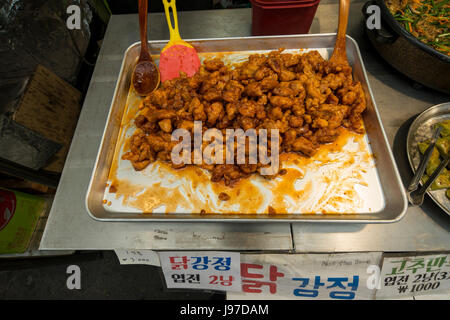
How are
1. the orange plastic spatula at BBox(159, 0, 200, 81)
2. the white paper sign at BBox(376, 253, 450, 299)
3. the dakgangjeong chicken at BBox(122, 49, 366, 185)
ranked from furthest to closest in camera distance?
the orange plastic spatula at BBox(159, 0, 200, 81)
the dakgangjeong chicken at BBox(122, 49, 366, 185)
the white paper sign at BBox(376, 253, 450, 299)

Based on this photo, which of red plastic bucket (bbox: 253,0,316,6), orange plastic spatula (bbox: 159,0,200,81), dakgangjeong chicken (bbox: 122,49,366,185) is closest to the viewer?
dakgangjeong chicken (bbox: 122,49,366,185)

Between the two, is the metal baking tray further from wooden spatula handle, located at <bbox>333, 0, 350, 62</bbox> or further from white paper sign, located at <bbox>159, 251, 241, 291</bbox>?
white paper sign, located at <bbox>159, 251, 241, 291</bbox>

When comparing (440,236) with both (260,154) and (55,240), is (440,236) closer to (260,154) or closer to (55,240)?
(260,154)

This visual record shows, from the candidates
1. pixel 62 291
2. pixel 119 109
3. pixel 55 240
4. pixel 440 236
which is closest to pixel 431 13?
pixel 440 236

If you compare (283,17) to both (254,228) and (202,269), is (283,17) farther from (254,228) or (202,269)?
(202,269)

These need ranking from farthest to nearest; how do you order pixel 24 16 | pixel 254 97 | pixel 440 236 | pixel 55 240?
1. pixel 24 16
2. pixel 254 97
3. pixel 55 240
4. pixel 440 236

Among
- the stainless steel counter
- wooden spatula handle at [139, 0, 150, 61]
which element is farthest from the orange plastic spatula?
the stainless steel counter
